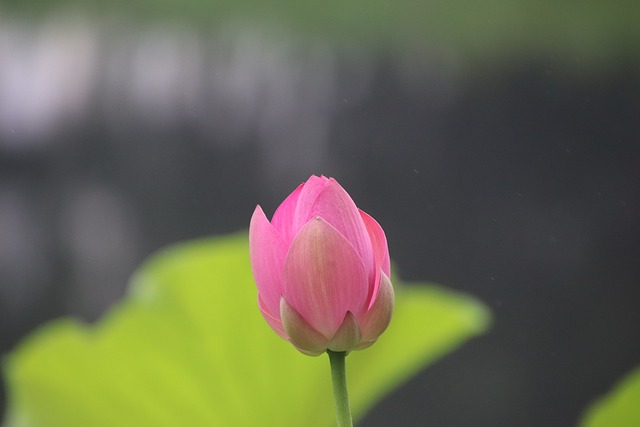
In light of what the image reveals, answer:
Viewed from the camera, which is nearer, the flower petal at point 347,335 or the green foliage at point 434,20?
the flower petal at point 347,335

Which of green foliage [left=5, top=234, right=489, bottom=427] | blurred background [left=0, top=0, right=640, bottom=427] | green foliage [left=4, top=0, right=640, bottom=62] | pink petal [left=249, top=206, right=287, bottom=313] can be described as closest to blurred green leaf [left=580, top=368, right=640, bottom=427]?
green foliage [left=5, top=234, right=489, bottom=427]

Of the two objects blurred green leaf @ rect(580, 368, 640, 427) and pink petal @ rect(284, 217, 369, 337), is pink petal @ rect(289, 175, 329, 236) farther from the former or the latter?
blurred green leaf @ rect(580, 368, 640, 427)

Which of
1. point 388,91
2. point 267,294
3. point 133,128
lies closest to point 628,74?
point 388,91

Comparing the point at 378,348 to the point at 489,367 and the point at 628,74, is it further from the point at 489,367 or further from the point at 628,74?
the point at 628,74

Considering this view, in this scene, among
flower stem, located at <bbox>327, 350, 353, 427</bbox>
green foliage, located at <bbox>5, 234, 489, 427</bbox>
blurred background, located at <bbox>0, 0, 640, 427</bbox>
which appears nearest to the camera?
flower stem, located at <bbox>327, 350, 353, 427</bbox>

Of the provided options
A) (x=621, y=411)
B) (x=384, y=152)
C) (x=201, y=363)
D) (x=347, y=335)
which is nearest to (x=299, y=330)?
(x=347, y=335)

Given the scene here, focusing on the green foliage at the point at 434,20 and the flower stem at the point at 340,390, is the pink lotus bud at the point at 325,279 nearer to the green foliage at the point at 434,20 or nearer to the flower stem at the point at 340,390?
the flower stem at the point at 340,390

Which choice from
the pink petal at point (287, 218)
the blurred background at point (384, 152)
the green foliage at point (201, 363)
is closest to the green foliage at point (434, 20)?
the blurred background at point (384, 152)

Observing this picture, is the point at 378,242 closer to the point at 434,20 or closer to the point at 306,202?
the point at 306,202
